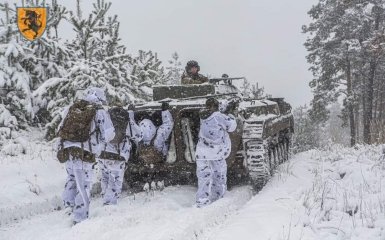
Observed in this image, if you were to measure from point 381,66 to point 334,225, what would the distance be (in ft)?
87.4

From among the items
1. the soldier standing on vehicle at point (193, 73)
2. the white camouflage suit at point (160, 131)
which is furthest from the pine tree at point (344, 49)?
the white camouflage suit at point (160, 131)

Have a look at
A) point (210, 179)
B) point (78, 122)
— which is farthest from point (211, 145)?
point (78, 122)

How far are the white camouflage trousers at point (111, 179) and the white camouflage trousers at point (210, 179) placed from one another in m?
1.28

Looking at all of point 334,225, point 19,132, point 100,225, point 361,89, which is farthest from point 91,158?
point 361,89

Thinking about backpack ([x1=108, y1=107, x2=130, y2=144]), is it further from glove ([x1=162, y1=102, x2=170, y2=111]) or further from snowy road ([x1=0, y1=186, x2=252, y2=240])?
snowy road ([x1=0, y1=186, x2=252, y2=240])

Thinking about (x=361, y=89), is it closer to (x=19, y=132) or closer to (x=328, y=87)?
(x=328, y=87)

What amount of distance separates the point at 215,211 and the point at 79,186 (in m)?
1.92

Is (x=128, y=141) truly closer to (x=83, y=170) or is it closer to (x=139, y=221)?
(x=83, y=170)

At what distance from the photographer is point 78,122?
20.7ft

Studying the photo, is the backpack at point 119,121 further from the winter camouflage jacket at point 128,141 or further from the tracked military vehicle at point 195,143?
the tracked military vehicle at point 195,143

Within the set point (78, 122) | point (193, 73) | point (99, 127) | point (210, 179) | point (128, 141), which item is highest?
point (193, 73)

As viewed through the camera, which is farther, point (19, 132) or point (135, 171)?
point (19, 132)

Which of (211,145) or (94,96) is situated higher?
(94,96)

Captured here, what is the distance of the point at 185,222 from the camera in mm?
5562
